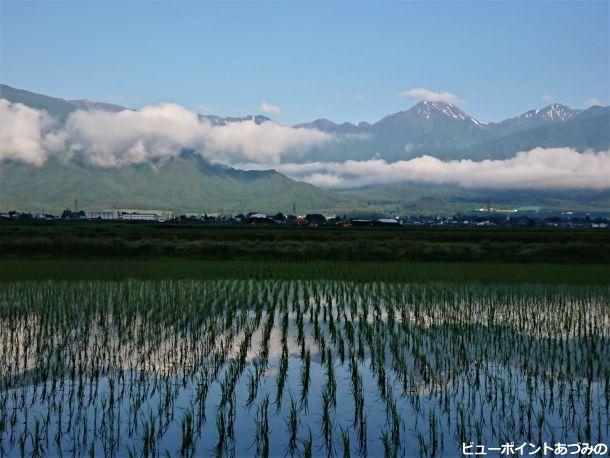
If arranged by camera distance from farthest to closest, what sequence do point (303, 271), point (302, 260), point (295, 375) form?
point (302, 260), point (303, 271), point (295, 375)

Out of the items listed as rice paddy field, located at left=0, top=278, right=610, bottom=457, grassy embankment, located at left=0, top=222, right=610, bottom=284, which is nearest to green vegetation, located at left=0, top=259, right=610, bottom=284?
grassy embankment, located at left=0, top=222, right=610, bottom=284

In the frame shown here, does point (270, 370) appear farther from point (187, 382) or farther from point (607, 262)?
point (607, 262)

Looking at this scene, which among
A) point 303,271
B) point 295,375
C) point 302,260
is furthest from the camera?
point 302,260

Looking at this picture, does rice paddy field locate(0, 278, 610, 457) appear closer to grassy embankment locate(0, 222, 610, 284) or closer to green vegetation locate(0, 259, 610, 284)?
green vegetation locate(0, 259, 610, 284)

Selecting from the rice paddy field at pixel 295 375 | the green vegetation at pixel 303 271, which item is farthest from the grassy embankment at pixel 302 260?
the rice paddy field at pixel 295 375

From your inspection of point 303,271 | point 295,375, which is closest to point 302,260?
point 303,271

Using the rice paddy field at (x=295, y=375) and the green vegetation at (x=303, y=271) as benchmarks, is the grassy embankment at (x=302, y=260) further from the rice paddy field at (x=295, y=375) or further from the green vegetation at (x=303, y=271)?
the rice paddy field at (x=295, y=375)

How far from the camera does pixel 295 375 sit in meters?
11.0

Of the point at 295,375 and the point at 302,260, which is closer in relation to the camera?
the point at 295,375

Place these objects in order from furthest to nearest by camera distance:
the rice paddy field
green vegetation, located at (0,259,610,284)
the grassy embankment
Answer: the grassy embankment
green vegetation, located at (0,259,610,284)
the rice paddy field

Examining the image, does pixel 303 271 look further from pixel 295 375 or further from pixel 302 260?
pixel 295 375

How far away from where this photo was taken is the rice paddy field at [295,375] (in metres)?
7.90

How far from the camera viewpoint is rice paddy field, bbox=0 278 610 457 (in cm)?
790

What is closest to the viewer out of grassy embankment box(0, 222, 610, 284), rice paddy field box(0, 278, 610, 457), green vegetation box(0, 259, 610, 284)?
rice paddy field box(0, 278, 610, 457)
